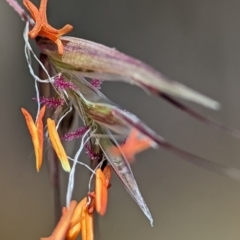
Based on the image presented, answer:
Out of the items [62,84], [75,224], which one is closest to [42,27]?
[62,84]

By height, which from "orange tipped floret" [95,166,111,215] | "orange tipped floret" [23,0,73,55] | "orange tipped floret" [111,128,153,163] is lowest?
"orange tipped floret" [95,166,111,215]

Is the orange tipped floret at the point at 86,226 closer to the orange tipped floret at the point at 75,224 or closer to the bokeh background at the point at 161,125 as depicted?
the orange tipped floret at the point at 75,224

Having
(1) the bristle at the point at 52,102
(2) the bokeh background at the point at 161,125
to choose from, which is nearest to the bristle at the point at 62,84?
(1) the bristle at the point at 52,102

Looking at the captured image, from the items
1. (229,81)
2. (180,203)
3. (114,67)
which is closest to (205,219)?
(180,203)

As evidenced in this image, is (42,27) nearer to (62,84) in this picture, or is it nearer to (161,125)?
(62,84)

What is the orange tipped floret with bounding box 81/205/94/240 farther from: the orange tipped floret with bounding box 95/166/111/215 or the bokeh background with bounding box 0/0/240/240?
the bokeh background with bounding box 0/0/240/240

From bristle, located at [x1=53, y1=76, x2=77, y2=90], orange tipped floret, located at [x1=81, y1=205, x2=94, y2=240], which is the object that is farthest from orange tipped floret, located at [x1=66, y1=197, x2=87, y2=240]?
bristle, located at [x1=53, y1=76, x2=77, y2=90]

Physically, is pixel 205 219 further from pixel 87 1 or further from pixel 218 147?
pixel 87 1
